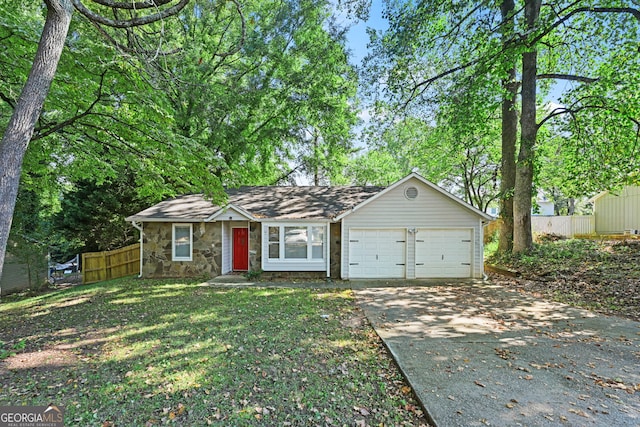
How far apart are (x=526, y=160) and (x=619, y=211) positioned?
1247 cm

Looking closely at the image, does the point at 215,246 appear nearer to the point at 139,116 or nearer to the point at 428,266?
the point at 139,116

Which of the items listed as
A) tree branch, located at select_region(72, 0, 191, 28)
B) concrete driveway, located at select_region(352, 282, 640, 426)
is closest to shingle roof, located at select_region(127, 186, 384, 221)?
concrete driveway, located at select_region(352, 282, 640, 426)

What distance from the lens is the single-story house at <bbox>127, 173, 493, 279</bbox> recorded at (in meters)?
11.2

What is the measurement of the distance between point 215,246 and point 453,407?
10.4 m

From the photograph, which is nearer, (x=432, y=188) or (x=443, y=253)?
(x=432, y=188)

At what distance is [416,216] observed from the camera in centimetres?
1117

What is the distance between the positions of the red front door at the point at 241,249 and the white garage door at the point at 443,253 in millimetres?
6984

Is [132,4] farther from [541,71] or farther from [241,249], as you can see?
[541,71]

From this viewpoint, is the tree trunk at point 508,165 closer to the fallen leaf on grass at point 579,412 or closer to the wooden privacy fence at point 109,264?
the fallen leaf on grass at point 579,412

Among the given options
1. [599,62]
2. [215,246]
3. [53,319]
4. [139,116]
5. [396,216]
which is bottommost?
[53,319]

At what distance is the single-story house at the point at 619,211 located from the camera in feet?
55.3

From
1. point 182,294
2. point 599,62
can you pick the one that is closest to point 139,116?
point 182,294

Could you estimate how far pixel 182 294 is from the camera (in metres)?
9.14

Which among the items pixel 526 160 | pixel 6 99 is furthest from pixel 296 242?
pixel 526 160
